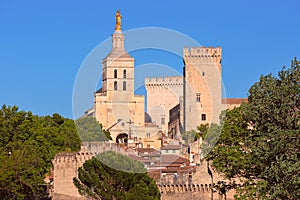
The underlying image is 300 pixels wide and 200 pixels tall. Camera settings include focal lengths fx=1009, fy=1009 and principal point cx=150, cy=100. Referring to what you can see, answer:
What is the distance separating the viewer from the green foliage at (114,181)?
48.4m

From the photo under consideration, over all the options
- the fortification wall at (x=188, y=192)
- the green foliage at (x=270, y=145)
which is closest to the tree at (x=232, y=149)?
the green foliage at (x=270, y=145)

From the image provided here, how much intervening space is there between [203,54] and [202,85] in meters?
4.48

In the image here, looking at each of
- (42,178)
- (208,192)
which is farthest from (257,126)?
(42,178)

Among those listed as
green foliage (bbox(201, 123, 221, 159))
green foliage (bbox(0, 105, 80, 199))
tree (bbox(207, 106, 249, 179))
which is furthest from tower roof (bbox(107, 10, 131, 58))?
tree (bbox(207, 106, 249, 179))

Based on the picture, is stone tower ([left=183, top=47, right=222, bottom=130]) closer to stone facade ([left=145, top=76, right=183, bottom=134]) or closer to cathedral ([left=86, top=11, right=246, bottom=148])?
cathedral ([left=86, top=11, right=246, bottom=148])

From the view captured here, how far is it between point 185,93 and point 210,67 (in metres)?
4.46

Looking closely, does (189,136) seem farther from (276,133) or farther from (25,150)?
(276,133)

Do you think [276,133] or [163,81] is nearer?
[276,133]

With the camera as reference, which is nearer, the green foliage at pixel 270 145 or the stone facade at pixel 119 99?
the green foliage at pixel 270 145

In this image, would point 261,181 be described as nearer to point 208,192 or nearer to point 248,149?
point 248,149

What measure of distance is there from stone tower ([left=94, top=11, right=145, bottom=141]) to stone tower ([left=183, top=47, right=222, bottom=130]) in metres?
8.74

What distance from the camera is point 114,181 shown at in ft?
165

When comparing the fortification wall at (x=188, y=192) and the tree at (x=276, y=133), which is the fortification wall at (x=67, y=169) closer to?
the fortification wall at (x=188, y=192)

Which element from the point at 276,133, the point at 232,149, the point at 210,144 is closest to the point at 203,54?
the point at 210,144
